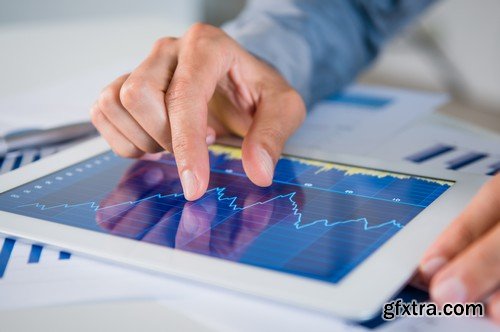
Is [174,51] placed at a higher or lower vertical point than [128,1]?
higher

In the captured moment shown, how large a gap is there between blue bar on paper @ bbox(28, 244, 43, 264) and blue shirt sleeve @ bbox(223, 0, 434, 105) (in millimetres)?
417

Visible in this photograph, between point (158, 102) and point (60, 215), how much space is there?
16 centimetres

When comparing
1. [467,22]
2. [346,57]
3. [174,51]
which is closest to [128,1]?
[467,22]

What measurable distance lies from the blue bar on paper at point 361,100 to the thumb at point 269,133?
0.74 feet

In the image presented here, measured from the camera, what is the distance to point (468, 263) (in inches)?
16.2

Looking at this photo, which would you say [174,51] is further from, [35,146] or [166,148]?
[35,146]

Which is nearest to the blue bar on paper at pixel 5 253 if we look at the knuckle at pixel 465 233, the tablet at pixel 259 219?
the tablet at pixel 259 219

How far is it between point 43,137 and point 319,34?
1.53 ft

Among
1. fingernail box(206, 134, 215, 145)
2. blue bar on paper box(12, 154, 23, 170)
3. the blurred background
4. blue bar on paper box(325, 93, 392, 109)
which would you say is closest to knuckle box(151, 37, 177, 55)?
fingernail box(206, 134, 215, 145)

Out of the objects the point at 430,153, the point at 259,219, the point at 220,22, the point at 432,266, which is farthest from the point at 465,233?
the point at 220,22

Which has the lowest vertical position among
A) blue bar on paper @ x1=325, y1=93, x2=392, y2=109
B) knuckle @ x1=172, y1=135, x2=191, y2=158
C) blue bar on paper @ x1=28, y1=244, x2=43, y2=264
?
blue bar on paper @ x1=325, y1=93, x2=392, y2=109

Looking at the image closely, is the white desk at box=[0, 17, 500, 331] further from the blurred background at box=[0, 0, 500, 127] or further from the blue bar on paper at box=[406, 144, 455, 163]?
the blue bar on paper at box=[406, 144, 455, 163]

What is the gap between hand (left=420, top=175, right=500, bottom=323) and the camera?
405 mm

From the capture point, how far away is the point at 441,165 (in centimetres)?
68
